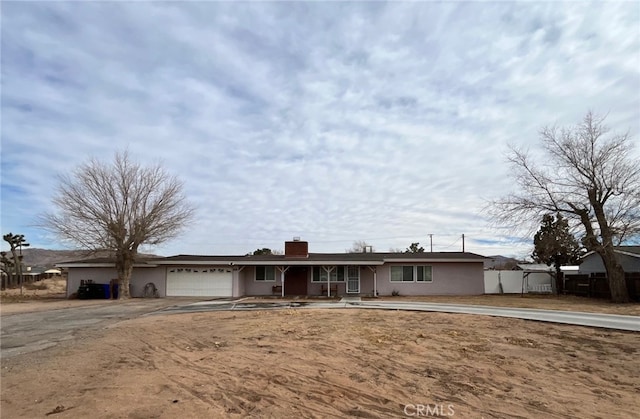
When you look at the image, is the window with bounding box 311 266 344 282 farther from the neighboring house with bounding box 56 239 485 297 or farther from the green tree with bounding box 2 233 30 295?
the green tree with bounding box 2 233 30 295

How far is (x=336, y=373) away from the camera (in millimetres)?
7652

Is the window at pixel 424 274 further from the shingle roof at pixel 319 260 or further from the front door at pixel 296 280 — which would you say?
the front door at pixel 296 280

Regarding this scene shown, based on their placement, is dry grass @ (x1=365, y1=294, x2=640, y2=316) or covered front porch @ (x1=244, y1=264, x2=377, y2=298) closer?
dry grass @ (x1=365, y1=294, x2=640, y2=316)

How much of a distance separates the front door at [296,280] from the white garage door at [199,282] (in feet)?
12.3

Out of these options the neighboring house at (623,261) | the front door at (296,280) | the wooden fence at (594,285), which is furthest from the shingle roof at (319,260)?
the neighboring house at (623,261)

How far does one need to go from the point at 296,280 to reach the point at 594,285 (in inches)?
737

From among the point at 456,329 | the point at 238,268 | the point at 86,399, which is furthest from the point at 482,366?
the point at 238,268

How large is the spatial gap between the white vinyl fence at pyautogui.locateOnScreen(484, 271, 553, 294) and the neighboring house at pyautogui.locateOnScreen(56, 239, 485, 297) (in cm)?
772

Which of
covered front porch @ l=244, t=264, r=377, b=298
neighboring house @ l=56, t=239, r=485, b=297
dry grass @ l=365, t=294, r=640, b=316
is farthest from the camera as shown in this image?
covered front porch @ l=244, t=264, r=377, b=298

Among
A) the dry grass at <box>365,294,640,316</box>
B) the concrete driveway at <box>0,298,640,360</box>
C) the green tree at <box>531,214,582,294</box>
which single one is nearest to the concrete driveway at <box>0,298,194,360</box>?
the concrete driveway at <box>0,298,640,360</box>

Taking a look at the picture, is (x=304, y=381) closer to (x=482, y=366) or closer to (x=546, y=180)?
(x=482, y=366)

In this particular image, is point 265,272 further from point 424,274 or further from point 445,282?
point 445,282

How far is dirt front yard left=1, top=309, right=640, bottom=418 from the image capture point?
5.93 meters

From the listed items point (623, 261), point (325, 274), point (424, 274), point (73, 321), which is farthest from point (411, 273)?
point (73, 321)
